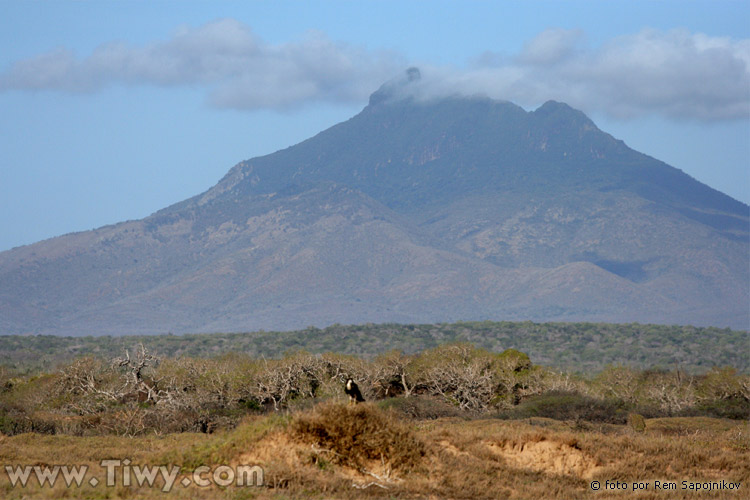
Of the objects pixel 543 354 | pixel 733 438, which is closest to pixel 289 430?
pixel 733 438

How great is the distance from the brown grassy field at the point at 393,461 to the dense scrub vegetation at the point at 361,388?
1356cm

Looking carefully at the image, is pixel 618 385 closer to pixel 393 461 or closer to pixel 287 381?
pixel 287 381

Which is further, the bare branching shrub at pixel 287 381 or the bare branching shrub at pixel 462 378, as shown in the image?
the bare branching shrub at pixel 462 378

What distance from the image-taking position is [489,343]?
119125 millimetres

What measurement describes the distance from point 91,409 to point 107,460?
2202cm

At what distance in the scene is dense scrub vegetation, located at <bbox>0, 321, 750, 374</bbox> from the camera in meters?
103

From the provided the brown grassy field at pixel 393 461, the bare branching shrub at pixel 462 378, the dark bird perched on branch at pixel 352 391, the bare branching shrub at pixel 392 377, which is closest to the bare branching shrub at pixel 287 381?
the bare branching shrub at pixel 392 377

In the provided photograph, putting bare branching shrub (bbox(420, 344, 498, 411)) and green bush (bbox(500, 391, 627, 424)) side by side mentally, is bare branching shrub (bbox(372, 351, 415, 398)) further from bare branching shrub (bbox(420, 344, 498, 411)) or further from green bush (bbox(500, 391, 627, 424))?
green bush (bbox(500, 391, 627, 424))

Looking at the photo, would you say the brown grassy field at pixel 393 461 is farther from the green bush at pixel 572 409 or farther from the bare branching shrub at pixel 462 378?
the bare branching shrub at pixel 462 378

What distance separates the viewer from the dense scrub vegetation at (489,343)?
102625 mm

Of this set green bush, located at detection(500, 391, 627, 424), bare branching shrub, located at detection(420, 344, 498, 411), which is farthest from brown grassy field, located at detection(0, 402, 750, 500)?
bare branching shrub, located at detection(420, 344, 498, 411)

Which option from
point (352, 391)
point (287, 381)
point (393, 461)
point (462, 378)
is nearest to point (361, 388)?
point (287, 381)

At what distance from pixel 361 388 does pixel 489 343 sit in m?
76.6

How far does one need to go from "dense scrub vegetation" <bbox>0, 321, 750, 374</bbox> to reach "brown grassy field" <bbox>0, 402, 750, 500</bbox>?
244 ft
